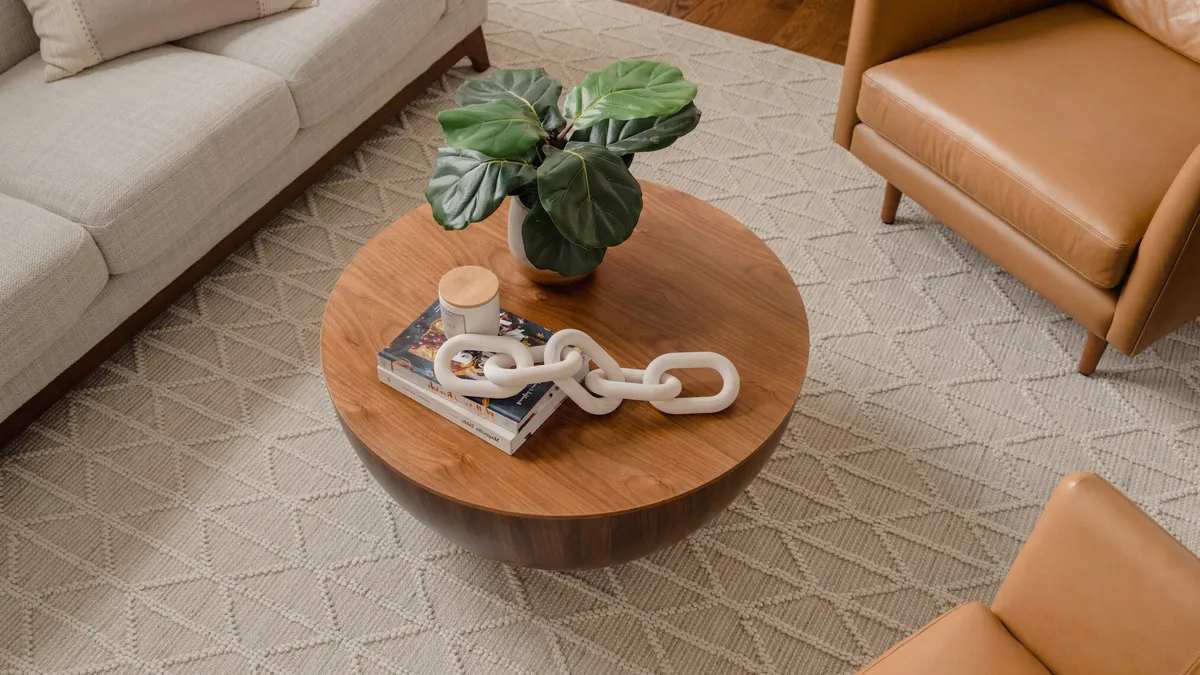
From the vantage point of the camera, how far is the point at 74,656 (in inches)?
64.2

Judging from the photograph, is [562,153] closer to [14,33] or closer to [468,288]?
[468,288]

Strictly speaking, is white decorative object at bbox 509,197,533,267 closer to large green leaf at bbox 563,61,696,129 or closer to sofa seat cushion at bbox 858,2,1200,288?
large green leaf at bbox 563,61,696,129

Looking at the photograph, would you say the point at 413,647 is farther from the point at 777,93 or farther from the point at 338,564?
the point at 777,93

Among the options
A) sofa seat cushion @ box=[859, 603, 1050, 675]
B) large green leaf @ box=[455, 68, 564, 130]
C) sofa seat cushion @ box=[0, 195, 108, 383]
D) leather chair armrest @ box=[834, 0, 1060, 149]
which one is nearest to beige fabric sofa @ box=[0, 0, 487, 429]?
sofa seat cushion @ box=[0, 195, 108, 383]

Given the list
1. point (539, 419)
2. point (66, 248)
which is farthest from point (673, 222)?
point (66, 248)

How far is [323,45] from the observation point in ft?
7.27

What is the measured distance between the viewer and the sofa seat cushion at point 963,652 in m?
1.19

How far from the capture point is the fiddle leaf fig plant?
1.43m

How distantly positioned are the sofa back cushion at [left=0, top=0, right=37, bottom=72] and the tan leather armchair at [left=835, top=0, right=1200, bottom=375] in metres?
1.79

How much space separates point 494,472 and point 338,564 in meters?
0.49

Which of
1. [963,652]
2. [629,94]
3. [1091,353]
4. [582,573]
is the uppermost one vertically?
[629,94]

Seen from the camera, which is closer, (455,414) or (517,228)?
(455,414)

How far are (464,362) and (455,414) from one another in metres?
0.08

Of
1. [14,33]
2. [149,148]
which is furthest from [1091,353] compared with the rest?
[14,33]
